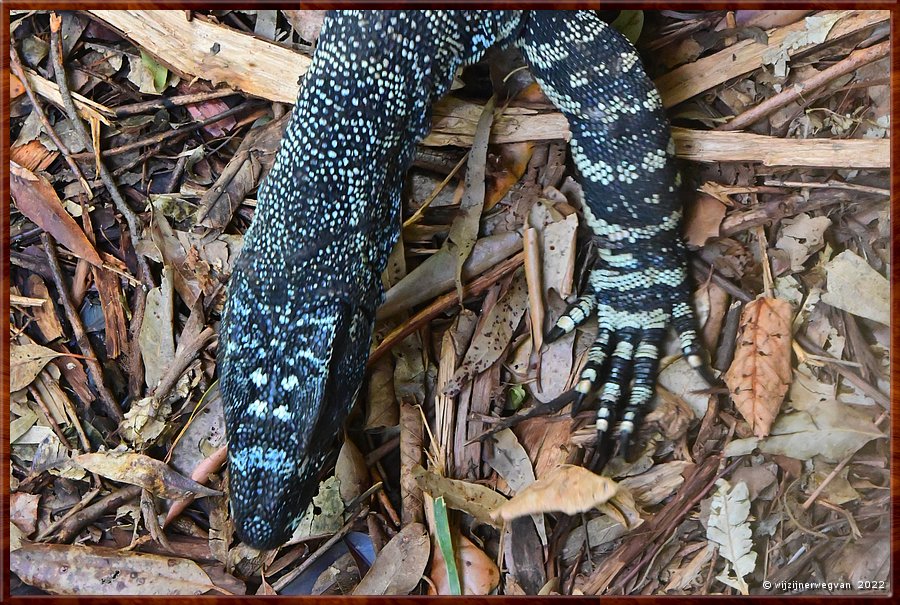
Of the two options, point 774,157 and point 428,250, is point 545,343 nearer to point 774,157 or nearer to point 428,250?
point 428,250

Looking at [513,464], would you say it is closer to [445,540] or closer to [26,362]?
[445,540]

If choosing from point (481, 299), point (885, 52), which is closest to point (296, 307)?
point (481, 299)

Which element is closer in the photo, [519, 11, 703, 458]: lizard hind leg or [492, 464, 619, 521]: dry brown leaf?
[492, 464, 619, 521]: dry brown leaf

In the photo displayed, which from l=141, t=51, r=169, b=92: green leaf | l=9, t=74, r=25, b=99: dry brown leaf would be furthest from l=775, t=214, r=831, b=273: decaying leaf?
l=9, t=74, r=25, b=99: dry brown leaf

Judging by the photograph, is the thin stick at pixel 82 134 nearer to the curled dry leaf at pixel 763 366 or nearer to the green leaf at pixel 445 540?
the green leaf at pixel 445 540

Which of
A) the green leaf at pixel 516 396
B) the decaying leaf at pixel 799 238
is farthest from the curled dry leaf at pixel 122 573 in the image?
the decaying leaf at pixel 799 238

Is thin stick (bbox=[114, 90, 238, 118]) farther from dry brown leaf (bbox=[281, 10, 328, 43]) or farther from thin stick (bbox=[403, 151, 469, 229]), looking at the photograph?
thin stick (bbox=[403, 151, 469, 229])
